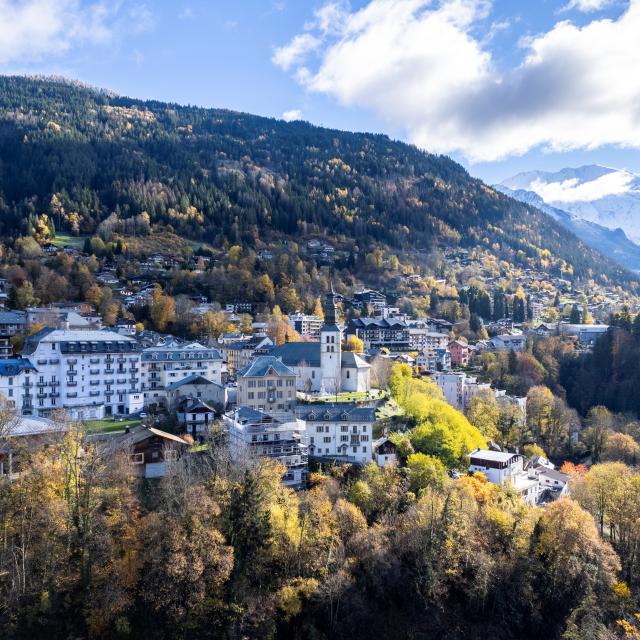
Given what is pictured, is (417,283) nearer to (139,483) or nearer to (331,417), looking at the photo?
(331,417)

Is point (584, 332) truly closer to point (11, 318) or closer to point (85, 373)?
point (85, 373)

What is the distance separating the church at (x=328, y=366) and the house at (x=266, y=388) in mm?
8474

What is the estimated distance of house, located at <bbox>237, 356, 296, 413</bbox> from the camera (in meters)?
51.7

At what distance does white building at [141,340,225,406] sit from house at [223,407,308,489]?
15.4 meters

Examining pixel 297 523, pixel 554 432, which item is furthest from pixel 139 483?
pixel 554 432

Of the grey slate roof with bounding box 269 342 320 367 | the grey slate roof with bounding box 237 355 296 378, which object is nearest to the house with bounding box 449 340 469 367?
the grey slate roof with bounding box 269 342 320 367

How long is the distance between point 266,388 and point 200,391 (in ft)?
22.6

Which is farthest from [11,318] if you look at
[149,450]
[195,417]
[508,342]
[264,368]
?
[508,342]

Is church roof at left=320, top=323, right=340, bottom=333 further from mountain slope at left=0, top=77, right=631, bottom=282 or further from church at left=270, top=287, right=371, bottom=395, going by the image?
mountain slope at left=0, top=77, right=631, bottom=282

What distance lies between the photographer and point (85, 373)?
5291cm

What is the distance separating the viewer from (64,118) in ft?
578

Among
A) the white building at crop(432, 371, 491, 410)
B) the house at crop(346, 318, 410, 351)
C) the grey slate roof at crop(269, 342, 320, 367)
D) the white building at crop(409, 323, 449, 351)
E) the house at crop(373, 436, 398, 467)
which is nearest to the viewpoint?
the house at crop(373, 436, 398, 467)

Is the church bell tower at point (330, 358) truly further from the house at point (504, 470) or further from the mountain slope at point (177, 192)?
the mountain slope at point (177, 192)

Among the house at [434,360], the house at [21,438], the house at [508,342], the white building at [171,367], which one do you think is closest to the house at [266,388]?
the white building at [171,367]
